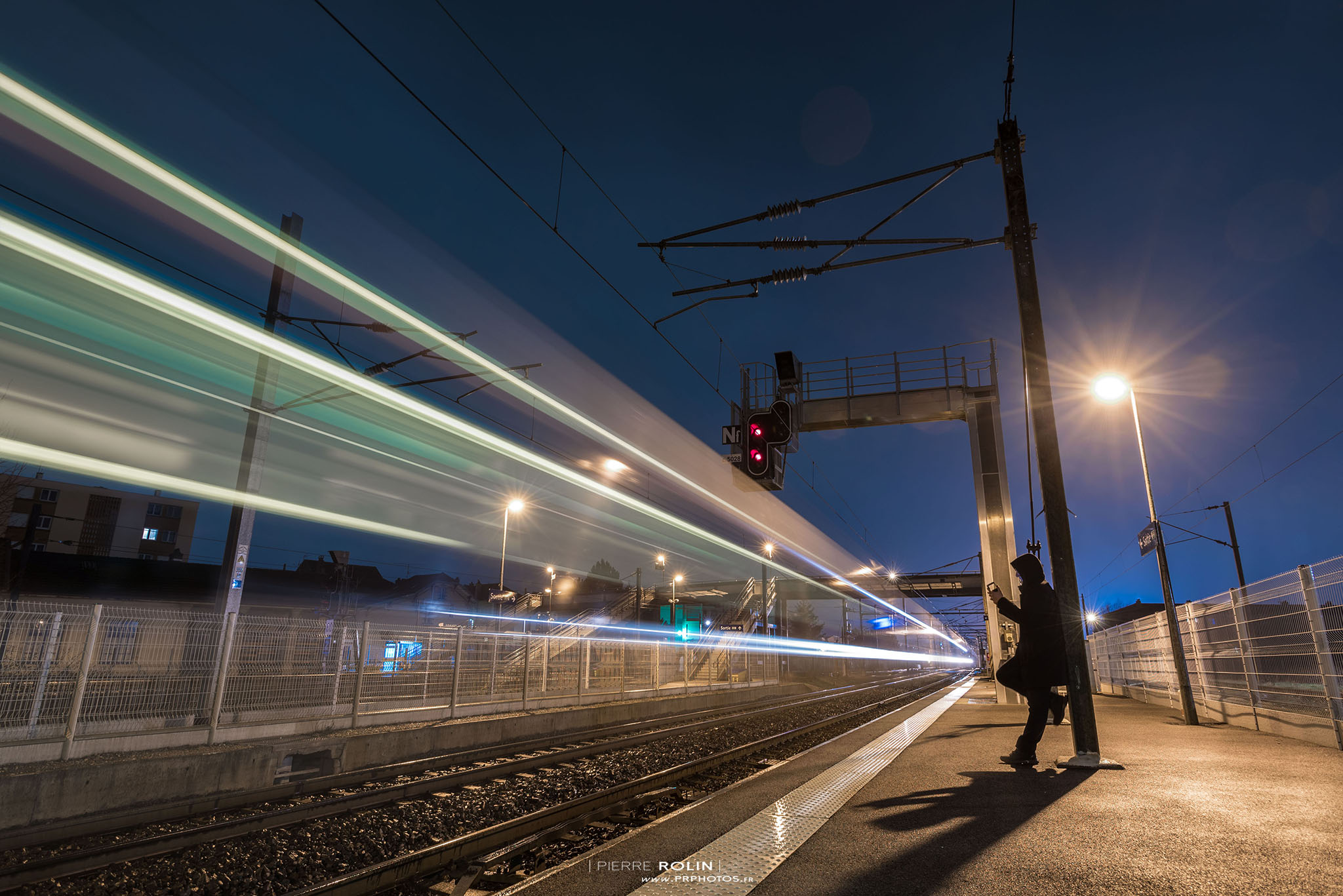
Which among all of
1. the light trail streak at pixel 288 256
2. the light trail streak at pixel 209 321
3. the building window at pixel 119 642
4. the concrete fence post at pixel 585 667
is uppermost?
the light trail streak at pixel 288 256

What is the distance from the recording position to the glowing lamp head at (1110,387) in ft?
43.9

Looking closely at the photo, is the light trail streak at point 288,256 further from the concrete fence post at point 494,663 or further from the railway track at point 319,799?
the railway track at point 319,799

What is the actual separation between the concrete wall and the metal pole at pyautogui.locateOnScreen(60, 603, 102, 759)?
0.73 feet

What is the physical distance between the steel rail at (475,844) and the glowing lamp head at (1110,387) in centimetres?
1036

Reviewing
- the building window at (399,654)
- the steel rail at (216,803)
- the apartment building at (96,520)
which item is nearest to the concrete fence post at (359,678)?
the building window at (399,654)

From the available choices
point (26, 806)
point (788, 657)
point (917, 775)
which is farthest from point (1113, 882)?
point (788, 657)

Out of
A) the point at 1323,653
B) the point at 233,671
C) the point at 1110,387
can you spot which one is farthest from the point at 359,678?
the point at 1110,387

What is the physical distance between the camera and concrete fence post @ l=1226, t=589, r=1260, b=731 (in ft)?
34.3

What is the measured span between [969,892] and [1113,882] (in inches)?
29.8

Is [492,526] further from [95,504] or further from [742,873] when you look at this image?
[95,504]

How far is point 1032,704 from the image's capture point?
7.27m

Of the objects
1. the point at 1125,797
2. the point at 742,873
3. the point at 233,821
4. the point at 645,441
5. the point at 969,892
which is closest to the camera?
the point at 969,892

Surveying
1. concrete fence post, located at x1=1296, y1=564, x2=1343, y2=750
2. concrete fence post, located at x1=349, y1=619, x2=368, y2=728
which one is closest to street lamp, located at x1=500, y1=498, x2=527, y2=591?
concrete fence post, located at x1=349, y1=619, x2=368, y2=728

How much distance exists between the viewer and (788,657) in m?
37.0
